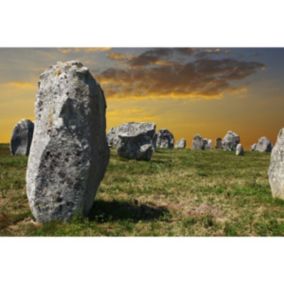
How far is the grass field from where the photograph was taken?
14648 mm

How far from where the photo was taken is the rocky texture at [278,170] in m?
19.4

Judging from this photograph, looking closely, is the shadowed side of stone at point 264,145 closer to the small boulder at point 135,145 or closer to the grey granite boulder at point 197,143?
the grey granite boulder at point 197,143

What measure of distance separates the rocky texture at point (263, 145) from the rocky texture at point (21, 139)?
133 ft

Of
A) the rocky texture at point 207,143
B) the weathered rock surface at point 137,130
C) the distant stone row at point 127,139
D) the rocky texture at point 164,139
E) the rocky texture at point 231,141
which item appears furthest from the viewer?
the rocky texture at point 164,139

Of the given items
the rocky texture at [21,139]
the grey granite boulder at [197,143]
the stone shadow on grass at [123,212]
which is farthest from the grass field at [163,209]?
the grey granite boulder at [197,143]

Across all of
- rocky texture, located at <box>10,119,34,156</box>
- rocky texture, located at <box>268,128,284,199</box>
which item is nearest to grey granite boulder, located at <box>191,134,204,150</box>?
rocky texture, located at <box>10,119,34,156</box>

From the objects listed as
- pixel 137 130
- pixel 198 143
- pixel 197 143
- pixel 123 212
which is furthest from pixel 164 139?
pixel 123 212

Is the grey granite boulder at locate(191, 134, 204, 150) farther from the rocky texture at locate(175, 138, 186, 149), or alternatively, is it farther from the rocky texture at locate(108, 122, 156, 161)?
the rocky texture at locate(108, 122, 156, 161)

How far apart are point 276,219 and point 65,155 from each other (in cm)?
780

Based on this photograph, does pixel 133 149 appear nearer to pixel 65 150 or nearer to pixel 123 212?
pixel 123 212

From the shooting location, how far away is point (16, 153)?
39594 millimetres

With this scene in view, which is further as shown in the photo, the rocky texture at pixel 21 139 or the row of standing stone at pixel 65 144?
the rocky texture at pixel 21 139

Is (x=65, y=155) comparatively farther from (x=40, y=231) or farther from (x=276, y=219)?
(x=276, y=219)

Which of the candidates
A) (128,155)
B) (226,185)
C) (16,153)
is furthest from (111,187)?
(16,153)
